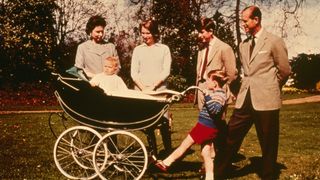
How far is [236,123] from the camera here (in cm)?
661

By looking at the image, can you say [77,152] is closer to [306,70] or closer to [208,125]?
[208,125]

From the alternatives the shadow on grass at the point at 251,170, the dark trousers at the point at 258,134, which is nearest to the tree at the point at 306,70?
the shadow on grass at the point at 251,170

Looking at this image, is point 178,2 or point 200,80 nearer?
point 200,80

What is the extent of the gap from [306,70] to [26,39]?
1085 inches

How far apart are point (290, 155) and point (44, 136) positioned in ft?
21.0

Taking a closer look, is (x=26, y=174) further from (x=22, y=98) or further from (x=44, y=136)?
(x=22, y=98)

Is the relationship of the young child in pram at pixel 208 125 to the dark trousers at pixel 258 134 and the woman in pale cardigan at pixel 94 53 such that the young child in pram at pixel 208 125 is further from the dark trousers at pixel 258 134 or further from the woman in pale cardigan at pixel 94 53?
the woman in pale cardigan at pixel 94 53

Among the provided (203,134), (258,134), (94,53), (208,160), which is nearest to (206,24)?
(203,134)

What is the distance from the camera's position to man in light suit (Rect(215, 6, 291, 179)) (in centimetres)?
621

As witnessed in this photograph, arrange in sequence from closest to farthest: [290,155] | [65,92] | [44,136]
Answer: [65,92] < [290,155] < [44,136]

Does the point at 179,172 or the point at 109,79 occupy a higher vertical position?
the point at 109,79

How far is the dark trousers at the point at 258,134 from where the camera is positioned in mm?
6324

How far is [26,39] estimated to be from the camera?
4081 cm

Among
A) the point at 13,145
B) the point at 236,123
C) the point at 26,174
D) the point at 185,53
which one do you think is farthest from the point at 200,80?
the point at 185,53
